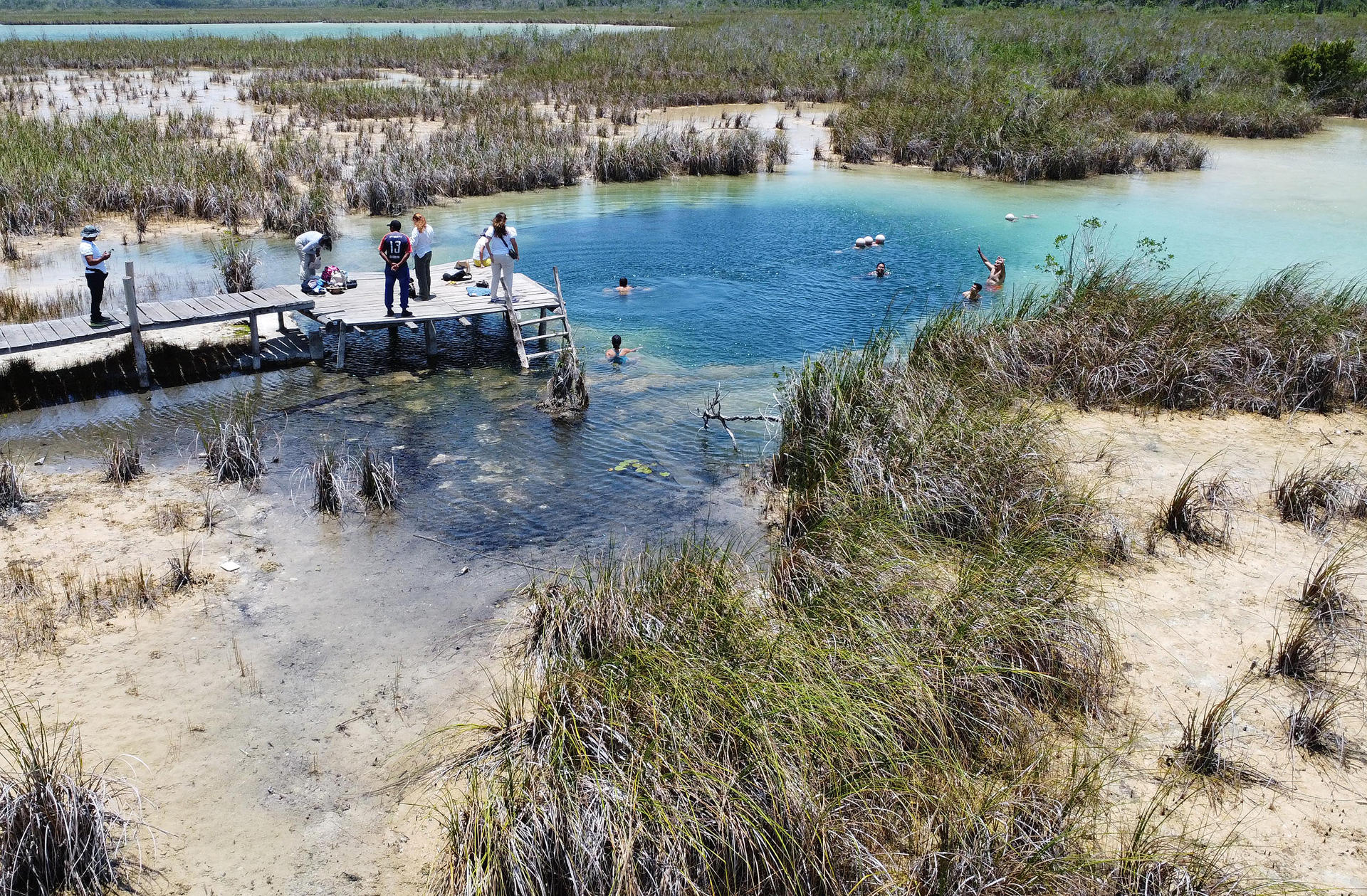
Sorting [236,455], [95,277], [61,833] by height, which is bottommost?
[61,833]

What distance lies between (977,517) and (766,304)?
10370 mm

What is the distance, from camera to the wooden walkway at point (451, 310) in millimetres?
15320

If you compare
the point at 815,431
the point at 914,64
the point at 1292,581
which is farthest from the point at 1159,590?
the point at 914,64

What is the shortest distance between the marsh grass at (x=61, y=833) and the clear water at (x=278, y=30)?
64.1 metres

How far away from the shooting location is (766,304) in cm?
1878

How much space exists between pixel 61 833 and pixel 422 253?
11303 mm

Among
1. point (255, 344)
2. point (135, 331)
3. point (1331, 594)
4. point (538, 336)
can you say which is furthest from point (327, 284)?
point (1331, 594)

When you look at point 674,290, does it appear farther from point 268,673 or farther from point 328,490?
point 268,673

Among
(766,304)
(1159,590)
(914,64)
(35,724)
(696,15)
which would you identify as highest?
(696,15)

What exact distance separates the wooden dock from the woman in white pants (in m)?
0.25

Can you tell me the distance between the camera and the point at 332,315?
15.3m

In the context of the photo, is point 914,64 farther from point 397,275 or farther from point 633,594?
point 633,594

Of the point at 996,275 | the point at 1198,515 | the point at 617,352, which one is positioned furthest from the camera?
the point at 996,275

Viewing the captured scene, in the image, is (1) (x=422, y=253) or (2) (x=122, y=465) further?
(1) (x=422, y=253)
